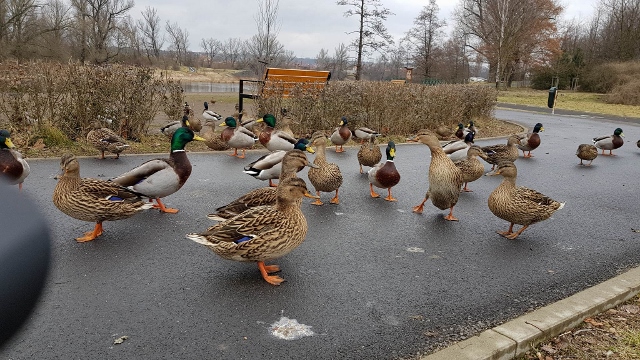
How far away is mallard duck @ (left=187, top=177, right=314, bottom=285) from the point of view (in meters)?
3.82

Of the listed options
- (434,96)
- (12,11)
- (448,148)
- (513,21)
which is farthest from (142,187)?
(513,21)

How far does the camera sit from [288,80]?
54.3 feet

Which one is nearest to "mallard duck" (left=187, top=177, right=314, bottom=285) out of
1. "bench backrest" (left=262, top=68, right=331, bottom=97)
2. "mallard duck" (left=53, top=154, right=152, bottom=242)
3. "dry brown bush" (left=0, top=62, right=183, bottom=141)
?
"mallard duck" (left=53, top=154, right=152, bottom=242)

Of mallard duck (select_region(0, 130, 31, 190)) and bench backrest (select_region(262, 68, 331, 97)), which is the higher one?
bench backrest (select_region(262, 68, 331, 97))

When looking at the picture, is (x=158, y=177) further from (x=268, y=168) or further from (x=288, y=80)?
(x=288, y=80)

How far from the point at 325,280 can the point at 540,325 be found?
1.86 meters

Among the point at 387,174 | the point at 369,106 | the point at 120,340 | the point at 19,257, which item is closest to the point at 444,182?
the point at 387,174

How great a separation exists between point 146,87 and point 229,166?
145 inches

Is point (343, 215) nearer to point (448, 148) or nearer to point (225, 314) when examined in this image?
point (225, 314)

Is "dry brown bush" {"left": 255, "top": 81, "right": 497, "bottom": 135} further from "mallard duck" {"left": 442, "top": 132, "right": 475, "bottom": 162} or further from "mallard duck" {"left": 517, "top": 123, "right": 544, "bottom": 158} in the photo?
"mallard duck" {"left": 442, "top": 132, "right": 475, "bottom": 162}

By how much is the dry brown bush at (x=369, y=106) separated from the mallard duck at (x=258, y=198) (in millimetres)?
8180

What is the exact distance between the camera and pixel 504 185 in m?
5.55

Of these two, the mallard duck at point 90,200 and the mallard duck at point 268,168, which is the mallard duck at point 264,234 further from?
the mallard duck at point 268,168

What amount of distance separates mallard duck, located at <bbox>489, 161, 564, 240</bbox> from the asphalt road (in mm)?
288
